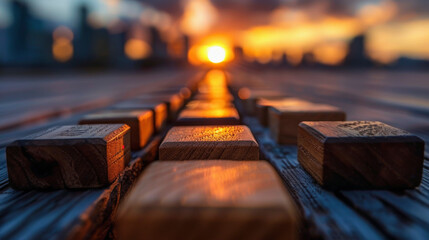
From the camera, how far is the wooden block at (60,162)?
979 mm

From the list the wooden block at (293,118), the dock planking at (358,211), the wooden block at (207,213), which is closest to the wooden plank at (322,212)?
the dock planking at (358,211)

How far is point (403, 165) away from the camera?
0.96m

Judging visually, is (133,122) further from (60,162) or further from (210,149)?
(210,149)

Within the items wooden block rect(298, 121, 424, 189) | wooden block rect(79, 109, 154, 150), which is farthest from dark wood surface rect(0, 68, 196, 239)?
wooden block rect(298, 121, 424, 189)

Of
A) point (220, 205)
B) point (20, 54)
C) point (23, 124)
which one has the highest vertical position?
point (20, 54)

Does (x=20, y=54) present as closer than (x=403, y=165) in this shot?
No

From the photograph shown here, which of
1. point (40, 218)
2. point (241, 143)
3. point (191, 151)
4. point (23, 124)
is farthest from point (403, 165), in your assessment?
point (23, 124)

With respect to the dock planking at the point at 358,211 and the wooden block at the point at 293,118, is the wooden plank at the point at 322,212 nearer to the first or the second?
the dock planking at the point at 358,211

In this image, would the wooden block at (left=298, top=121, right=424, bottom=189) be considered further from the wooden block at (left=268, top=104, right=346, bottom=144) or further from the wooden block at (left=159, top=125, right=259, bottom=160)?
the wooden block at (left=268, top=104, right=346, bottom=144)

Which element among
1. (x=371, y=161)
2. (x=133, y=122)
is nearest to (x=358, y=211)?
(x=371, y=161)

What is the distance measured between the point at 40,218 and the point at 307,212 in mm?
720

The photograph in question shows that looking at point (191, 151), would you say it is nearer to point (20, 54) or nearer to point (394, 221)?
point (394, 221)

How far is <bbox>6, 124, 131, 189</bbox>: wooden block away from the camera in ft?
3.21

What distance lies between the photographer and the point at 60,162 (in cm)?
99
